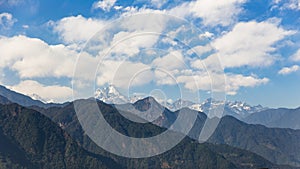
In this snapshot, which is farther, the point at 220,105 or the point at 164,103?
the point at 164,103

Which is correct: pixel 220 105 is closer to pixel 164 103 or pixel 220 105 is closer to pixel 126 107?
pixel 164 103

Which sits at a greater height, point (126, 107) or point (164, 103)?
point (126, 107)

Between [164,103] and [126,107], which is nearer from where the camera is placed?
[164,103]

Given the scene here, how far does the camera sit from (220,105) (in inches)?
1427

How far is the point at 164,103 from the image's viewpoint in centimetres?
4525

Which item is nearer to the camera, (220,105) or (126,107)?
(220,105)

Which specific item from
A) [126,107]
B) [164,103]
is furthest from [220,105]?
[126,107]

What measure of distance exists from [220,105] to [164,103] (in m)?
10.2

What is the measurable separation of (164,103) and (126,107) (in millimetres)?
16047

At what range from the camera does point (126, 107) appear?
198 feet

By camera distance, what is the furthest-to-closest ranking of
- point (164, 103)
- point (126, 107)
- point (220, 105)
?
point (126, 107) → point (164, 103) → point (220, 105)

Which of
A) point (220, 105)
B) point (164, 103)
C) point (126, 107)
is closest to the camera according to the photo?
point (220, 105)

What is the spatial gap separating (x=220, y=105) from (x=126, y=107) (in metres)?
26.2
